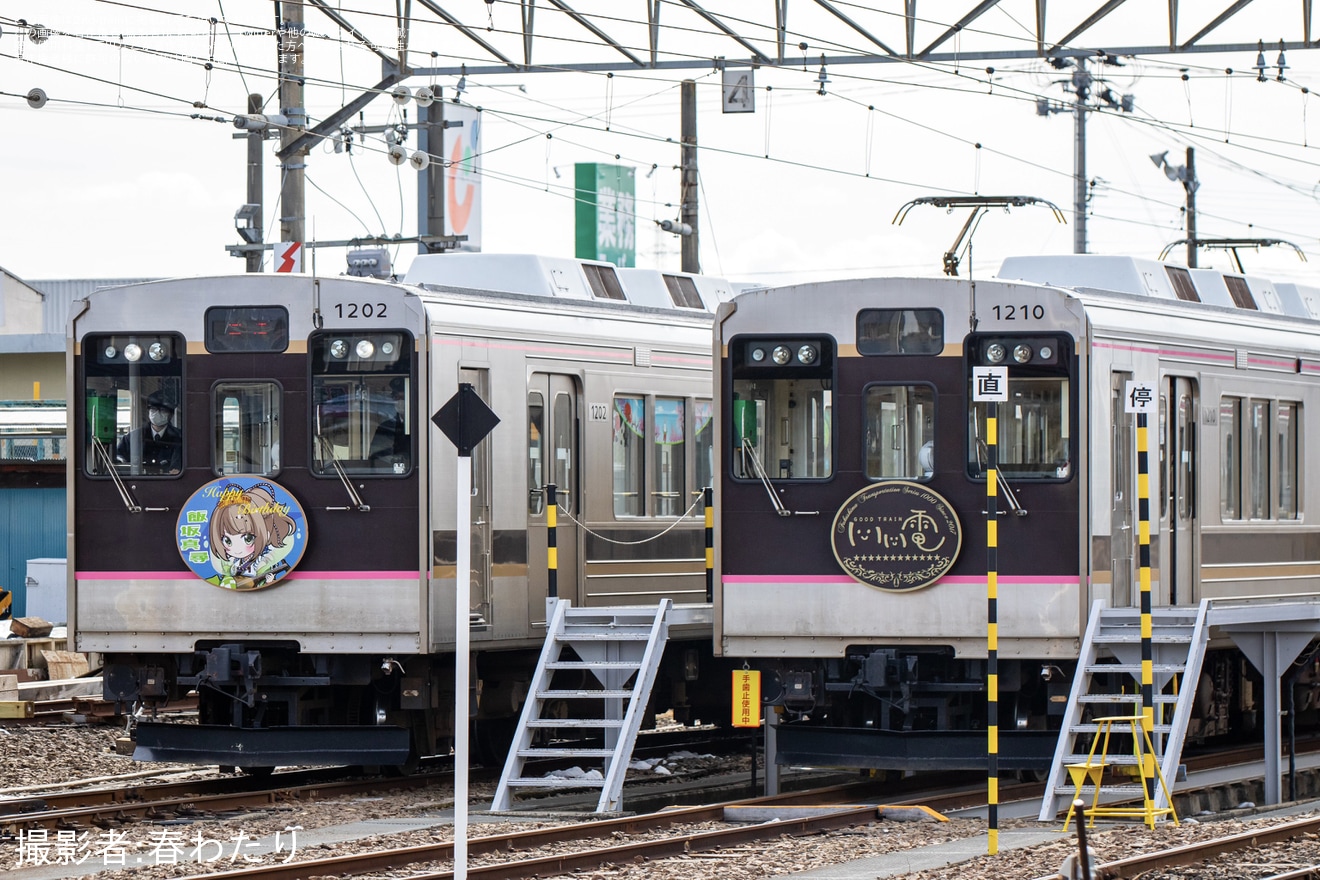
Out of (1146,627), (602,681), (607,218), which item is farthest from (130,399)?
(607,218)

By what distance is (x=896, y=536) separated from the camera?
44.1ft

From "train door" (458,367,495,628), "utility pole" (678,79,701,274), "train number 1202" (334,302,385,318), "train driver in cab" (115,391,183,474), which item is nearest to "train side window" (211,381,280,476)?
"train driver in cab" (115,391,183,474)

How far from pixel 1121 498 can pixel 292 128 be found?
9862 millimetres

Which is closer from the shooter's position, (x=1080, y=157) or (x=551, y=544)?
(x=551, y=544)

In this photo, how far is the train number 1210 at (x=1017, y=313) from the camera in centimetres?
1332

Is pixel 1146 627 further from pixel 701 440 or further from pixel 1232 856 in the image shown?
pixel 701 440

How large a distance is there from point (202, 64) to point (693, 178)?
735cm

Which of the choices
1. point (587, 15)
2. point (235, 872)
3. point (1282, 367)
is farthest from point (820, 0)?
point (235, 872)

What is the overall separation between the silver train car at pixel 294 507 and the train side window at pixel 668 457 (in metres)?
1.49

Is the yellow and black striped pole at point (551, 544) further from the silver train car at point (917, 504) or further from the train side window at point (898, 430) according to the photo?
the train side window at point (898, 430)

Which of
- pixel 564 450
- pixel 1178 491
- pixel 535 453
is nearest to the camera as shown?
pixel 1178 491

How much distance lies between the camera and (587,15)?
64.2 feet

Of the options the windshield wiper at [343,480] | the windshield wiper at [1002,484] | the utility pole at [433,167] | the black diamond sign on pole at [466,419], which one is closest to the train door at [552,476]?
the windshield wiper at [343,480]

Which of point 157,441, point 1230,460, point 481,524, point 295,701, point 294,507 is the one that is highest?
point 157,441
